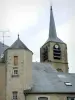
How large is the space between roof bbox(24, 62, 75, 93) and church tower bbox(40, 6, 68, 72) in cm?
2869

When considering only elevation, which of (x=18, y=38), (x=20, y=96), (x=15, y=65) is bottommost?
(x=20, y=96)

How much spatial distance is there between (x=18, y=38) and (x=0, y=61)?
11.6 ft

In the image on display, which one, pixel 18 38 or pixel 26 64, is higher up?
pixel 18 38

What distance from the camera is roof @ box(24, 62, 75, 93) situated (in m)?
32.1

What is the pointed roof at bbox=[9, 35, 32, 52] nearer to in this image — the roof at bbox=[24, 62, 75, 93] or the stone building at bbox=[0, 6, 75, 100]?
the stone building at bbox=[0, 6, 75, 100]

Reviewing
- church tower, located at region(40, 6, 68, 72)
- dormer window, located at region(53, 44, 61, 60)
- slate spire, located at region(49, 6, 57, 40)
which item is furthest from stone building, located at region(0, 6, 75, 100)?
slate spire, located at region(49, 6, 57, 40)

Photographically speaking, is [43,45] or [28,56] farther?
[43,45]

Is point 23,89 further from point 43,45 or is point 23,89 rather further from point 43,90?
point 43,45

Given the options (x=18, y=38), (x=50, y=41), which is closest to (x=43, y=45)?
(x=50, y=41)

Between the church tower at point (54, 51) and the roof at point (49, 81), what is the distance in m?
28.7

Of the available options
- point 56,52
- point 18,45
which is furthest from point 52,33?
point 18,45

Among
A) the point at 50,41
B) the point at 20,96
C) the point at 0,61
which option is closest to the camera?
the point at 20,96

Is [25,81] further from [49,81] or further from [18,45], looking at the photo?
[18,45]

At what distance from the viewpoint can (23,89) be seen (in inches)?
1252
